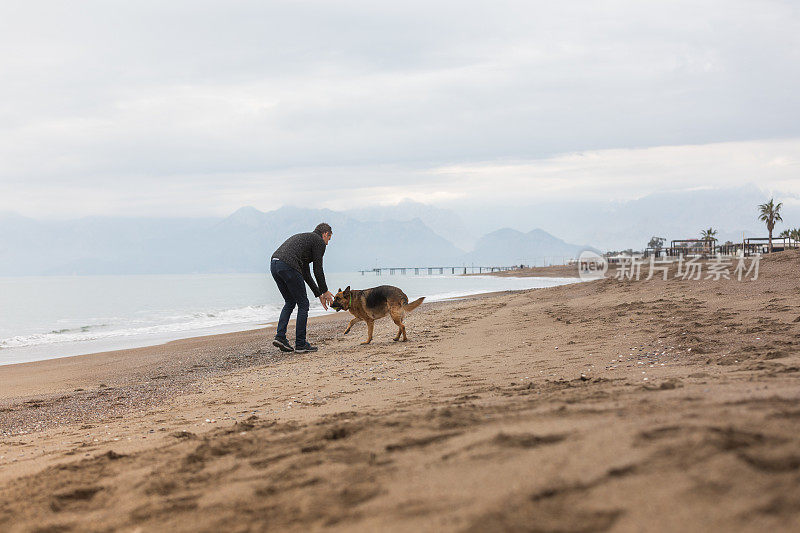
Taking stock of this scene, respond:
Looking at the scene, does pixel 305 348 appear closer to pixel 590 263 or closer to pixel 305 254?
pixel 305 254

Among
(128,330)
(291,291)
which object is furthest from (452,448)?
(128,330)

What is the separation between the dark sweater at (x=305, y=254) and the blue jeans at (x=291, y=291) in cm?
11

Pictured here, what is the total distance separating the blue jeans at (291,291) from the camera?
34.8 feet

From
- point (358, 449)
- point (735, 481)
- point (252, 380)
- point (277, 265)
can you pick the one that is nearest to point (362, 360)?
point (252, 380)

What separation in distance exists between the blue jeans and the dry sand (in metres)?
2.95

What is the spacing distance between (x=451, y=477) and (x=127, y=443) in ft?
10.1

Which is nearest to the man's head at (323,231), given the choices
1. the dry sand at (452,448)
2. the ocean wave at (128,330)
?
the dry sand at (452,448)

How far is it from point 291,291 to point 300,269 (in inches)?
18.0

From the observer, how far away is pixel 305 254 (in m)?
10.7

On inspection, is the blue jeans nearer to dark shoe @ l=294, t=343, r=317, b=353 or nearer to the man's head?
dark shoe @ l=294, t=343, r=317, b=353

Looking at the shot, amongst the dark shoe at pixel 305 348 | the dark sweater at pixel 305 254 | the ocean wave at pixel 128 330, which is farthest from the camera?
the ocean wave at pixel 128 330

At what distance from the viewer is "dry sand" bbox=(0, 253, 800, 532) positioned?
7.10ft

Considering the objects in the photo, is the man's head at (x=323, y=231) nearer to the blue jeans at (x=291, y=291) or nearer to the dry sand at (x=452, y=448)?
the blue jeans at (x=291, y=291)

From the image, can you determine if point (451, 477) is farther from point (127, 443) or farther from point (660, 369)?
point (660, 369)
